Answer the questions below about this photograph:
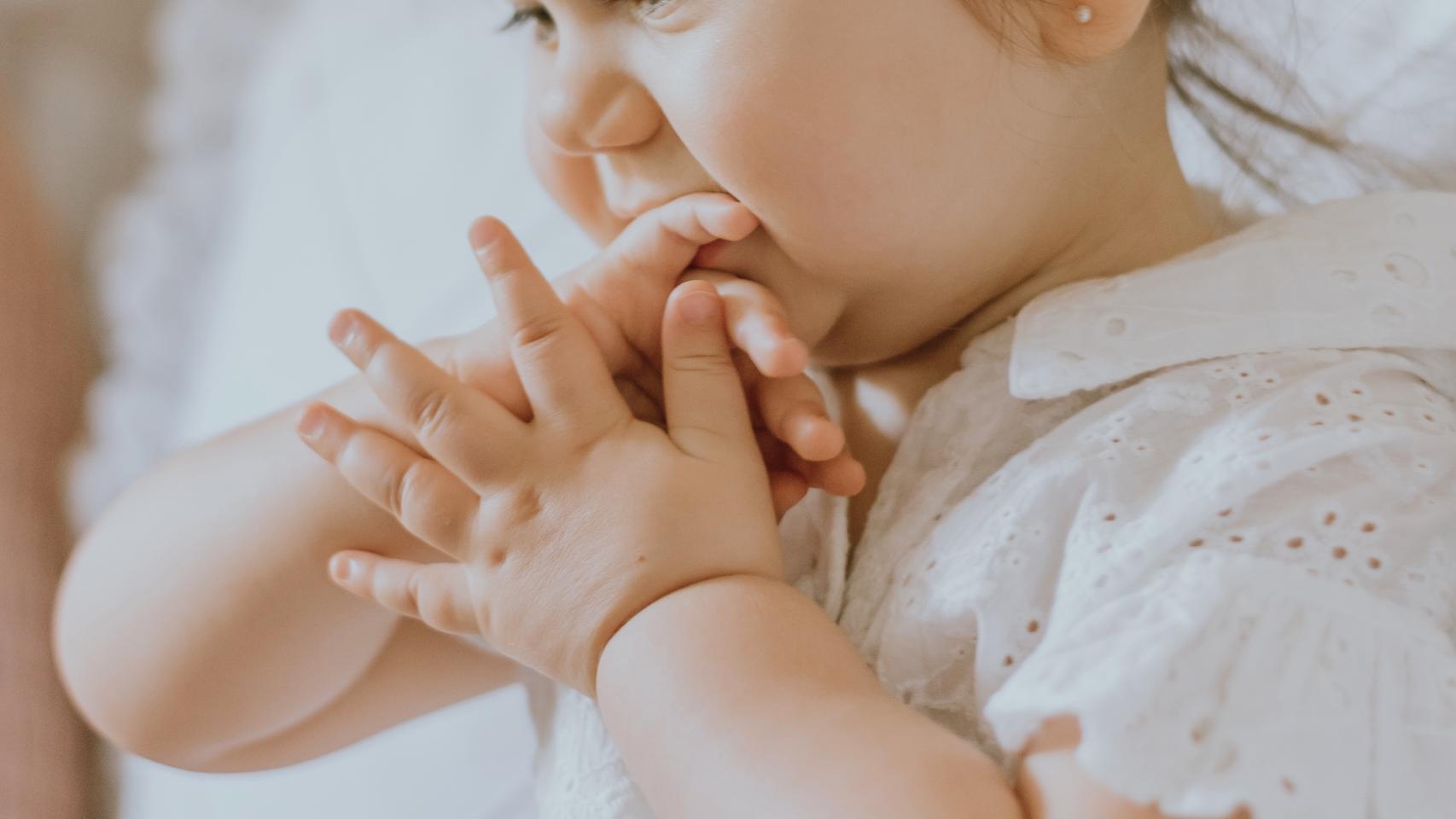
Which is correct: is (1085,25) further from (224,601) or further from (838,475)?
(224,601)

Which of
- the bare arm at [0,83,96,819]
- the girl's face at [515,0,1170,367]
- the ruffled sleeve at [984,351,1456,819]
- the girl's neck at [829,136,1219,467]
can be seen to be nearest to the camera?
the ruffled sleeve at [984,351,1456,819]

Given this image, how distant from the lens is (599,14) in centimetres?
58

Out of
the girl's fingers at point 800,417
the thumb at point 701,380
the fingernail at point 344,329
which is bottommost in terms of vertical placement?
the girl's fingers at point 800,417

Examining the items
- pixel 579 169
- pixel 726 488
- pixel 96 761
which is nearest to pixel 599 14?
pixel 579 169

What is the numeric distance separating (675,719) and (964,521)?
0.16 meters

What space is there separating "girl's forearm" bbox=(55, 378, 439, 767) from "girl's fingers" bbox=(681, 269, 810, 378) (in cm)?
22

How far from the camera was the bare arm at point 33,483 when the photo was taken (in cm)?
86

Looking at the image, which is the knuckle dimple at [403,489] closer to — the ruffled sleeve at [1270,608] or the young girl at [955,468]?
the young girl at [955,468]

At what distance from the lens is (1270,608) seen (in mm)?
455

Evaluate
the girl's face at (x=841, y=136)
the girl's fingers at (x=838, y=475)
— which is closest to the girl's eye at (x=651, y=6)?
the girl's face at (x=841, y=136)

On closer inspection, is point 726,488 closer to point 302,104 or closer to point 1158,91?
point 1158,91

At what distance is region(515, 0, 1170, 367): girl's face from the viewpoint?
54cm

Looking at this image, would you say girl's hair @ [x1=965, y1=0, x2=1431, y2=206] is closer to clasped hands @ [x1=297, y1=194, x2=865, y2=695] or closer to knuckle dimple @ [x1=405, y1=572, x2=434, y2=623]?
clasped hands @ [x1=297, y1=194, x2=865, y2=695]

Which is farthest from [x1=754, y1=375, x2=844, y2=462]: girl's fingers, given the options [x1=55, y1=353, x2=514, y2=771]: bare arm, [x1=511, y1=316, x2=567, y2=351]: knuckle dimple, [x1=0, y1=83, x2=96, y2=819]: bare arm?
[x1=0, y1=83, x2=96, y2=819]: bare arm
